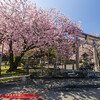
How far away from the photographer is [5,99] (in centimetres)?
407

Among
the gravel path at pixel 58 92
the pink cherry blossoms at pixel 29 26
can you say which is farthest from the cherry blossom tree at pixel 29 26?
the gravel path at pixel 58 92

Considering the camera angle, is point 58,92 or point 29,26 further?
point 29,26

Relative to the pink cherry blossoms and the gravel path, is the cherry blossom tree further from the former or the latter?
the gravel path

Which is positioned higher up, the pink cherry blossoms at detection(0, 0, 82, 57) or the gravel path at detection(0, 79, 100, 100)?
the pink cherry blossoms at detection(0, 0, 82, 57)

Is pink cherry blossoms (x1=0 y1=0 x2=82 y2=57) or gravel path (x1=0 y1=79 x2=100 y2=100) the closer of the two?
gravel path (x1=0 y1=79 x2=100 y2=100)

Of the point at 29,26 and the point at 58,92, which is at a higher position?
the point at 29,26

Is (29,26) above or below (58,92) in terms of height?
above

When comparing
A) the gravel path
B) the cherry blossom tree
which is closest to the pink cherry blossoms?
the cherry blossom tree

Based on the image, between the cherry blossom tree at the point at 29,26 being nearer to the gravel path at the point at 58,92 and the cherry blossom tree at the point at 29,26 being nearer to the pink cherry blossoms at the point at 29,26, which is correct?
the pink cherry blossoms at the point at 29,26

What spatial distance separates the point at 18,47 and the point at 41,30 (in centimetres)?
510

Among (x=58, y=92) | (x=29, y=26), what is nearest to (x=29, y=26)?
(x=29, y=26)

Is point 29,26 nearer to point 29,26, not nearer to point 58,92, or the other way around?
point 29,26

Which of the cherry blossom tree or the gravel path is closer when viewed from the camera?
the gravel path

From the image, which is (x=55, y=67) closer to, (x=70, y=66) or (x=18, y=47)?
(x=70, y=66)
